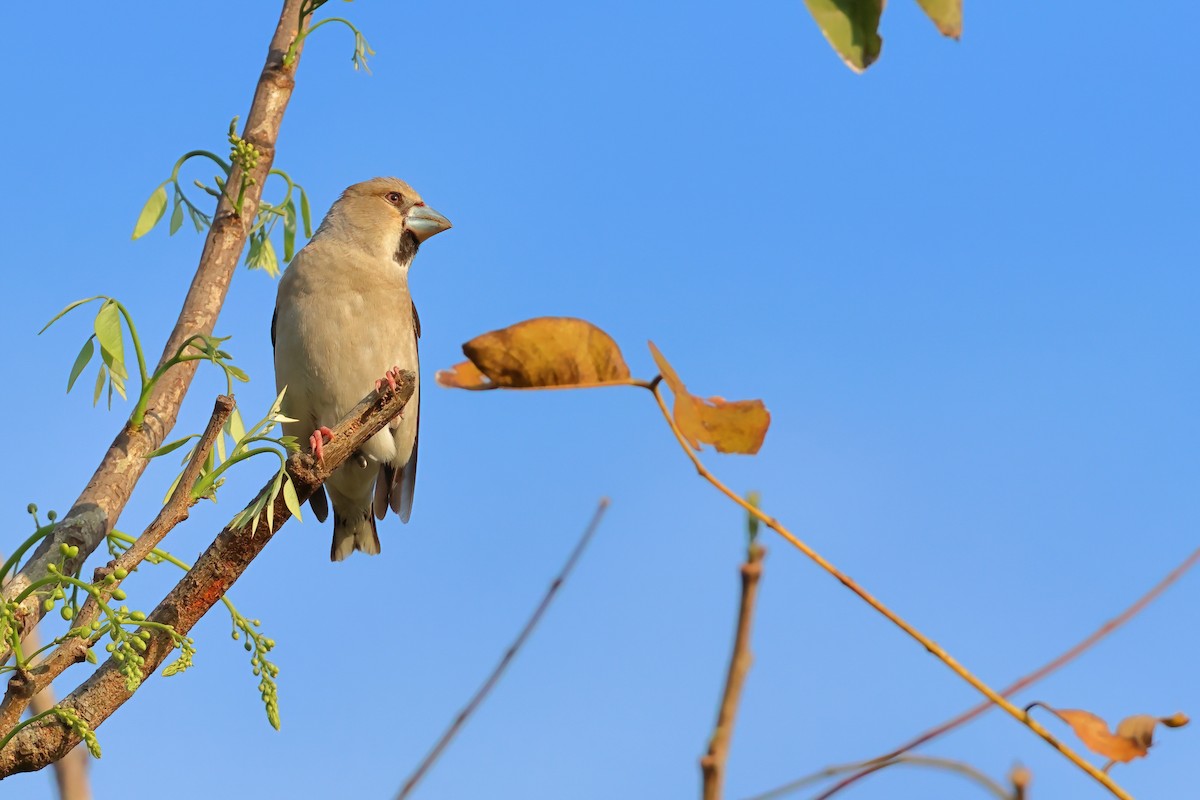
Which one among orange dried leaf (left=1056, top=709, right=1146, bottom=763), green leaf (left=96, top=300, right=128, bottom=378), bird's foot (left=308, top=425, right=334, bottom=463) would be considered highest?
green leaf (left=96, top=300, right=128, bottom=378)

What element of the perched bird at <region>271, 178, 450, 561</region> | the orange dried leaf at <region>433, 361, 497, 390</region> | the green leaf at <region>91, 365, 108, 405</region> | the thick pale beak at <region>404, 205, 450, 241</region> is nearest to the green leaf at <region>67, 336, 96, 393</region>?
the green leaf at <region>91, 365, 108, 405</region>

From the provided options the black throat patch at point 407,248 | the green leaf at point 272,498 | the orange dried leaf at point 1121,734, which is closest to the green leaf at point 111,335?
the green leaf at point 272,498

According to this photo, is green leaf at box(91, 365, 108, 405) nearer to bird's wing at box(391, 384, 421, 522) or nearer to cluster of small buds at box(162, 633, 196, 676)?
cluster of small buds at box(162, 633, 196, 676)

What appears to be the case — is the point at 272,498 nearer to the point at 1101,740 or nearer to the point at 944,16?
the point at 1101,740

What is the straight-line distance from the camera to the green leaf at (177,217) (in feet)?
16.5

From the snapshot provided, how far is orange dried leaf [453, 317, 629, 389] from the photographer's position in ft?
4.75

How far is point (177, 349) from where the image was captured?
434 cm

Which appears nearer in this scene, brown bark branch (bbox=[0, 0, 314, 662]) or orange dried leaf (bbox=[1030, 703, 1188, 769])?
orange dried leaf (bbox=[1030, 703, 1188, 769])

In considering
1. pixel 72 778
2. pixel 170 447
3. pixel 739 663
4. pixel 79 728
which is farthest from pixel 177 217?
pixel 739 663

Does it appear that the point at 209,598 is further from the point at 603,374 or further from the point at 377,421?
the point at 603,374

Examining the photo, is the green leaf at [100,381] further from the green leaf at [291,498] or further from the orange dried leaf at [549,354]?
the orange dried leaf at [549,354]

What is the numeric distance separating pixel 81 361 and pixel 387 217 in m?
4.19

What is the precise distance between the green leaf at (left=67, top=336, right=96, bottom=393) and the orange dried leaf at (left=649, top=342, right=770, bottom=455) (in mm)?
3490

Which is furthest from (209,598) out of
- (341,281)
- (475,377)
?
(341,281)
